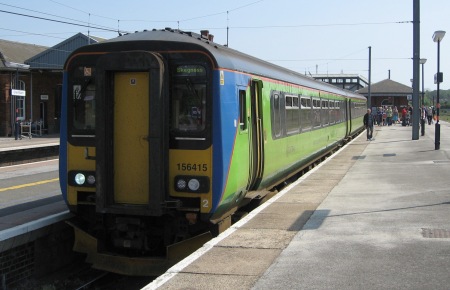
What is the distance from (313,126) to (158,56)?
9146mm

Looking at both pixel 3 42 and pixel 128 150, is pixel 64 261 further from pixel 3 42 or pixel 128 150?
pixel 3 42

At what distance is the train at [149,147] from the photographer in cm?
671

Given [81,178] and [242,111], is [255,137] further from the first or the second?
[81,178]

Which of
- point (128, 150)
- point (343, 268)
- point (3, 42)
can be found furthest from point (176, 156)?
point (3, 42)

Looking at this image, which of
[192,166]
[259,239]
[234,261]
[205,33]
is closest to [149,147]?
[192,166]

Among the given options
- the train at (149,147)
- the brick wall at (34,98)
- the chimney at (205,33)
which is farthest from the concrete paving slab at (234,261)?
the brick wall at (34,98)

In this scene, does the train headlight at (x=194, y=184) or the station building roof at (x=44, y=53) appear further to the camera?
the station building roof at (x=44, y=53)

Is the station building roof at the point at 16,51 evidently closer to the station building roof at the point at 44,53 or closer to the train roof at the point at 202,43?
the station building roof at the point at 44,53

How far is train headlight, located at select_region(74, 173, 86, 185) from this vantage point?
7194 mm

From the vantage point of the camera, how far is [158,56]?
667 centimetres

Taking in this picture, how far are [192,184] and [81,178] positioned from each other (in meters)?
1.60

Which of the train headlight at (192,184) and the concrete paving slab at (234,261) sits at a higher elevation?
the train headlight at (192,184)

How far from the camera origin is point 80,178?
7.21 meters

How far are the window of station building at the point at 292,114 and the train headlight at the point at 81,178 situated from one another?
5169 millimetres
